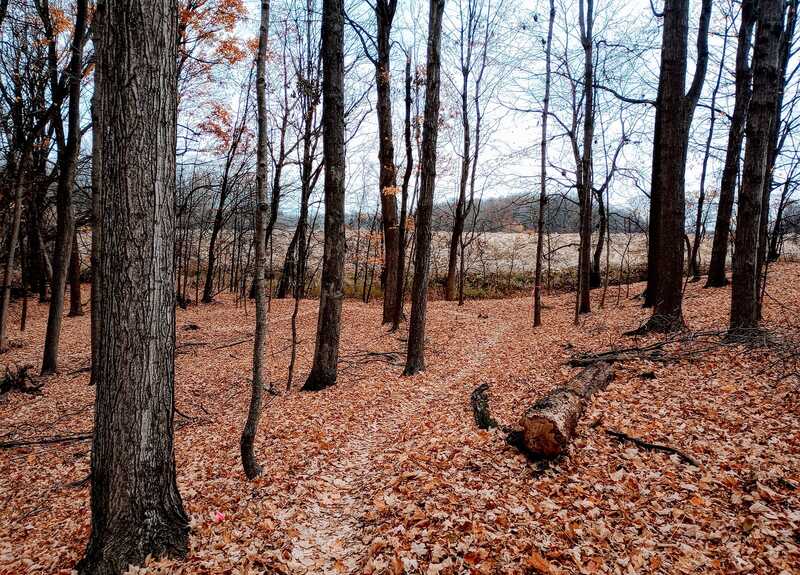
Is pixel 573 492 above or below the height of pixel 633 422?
below

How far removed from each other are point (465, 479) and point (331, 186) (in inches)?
200

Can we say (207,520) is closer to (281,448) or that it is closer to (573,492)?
(281,448)

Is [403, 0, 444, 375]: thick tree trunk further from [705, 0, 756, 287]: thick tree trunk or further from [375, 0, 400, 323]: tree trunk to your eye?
[705, 0, 756, 287]: thick tree trunk

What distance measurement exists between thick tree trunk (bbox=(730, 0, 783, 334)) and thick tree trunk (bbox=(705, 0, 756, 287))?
5.78 m

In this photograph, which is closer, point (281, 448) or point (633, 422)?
point (633, 422)

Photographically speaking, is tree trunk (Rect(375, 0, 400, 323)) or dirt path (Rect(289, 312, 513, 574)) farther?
tree trunk (Rect(375, 0, 400, 323))

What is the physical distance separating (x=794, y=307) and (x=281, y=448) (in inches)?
465

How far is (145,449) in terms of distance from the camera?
10.6 feet

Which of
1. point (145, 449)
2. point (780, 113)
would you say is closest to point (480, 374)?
point (145, 449)

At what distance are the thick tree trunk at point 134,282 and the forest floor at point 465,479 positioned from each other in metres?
0.52

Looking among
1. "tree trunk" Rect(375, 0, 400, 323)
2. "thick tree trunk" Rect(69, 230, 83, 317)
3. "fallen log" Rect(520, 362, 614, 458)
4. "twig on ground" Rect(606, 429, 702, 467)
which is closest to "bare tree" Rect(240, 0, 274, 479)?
"fallen log" Rect(520, 362, 614, 458)

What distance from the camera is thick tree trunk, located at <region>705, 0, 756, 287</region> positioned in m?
11.5

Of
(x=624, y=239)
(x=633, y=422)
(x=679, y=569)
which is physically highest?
(x=624, y=239)

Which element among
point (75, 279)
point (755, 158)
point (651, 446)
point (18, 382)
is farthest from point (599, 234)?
point (75, 279)
